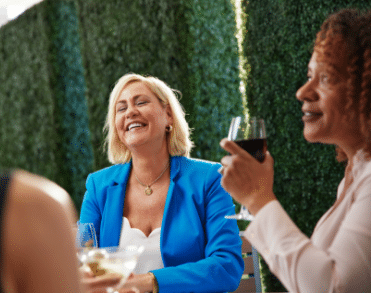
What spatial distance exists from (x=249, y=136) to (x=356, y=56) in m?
0.42

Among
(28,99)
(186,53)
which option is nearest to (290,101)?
(186,53)

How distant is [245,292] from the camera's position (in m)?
2.40

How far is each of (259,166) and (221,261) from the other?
93 centimetres

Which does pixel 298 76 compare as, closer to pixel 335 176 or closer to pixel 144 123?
pixel 335 176

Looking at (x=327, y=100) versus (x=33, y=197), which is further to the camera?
(x=327, y=100)

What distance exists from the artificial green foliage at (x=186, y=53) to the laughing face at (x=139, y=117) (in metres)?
Answer: 2.22

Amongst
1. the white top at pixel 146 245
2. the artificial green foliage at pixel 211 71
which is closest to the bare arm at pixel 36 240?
the white top at pixel 146 245

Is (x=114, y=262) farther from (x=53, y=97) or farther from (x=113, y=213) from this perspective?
(x=53, y=97)

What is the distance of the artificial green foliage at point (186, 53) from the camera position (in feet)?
15.6

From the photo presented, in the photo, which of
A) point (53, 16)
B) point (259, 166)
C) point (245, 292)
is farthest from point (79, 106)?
point (259, 166)

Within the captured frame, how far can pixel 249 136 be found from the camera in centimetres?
138

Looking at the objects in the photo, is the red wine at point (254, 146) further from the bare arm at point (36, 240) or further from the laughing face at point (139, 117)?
the laughing face at point (139, 117)

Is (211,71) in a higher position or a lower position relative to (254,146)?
higher

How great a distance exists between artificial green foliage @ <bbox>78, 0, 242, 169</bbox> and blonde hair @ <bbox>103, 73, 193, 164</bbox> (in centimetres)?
208
